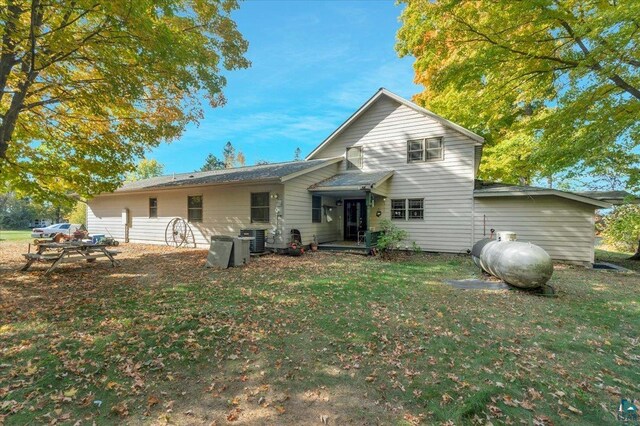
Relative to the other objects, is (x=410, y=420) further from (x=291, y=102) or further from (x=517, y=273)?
(x=291, y=102)

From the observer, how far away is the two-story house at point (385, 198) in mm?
11484

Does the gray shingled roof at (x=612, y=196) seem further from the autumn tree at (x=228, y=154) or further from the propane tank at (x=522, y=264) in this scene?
the autumn tree at (x=228, y=154)

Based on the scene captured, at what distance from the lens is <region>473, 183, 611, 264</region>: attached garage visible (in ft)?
35.3

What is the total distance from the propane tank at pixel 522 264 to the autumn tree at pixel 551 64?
4765mm

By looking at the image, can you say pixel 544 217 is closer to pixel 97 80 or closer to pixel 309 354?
pixel 309 354

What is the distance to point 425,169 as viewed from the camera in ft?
44.5

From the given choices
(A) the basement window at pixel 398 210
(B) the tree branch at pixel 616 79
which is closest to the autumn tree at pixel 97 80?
(A) the basement window at pixel 398 210

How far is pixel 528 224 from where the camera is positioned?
461 inches

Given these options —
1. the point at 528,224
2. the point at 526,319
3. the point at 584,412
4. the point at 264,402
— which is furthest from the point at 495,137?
the point at 264,402

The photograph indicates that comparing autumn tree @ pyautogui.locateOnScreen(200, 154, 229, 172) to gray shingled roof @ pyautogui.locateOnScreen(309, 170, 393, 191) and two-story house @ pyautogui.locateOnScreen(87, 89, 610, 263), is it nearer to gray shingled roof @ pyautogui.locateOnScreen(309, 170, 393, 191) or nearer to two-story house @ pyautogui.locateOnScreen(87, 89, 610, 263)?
two-story house @ pyautogui.locateOnScreen(87, 89, 610, 263)

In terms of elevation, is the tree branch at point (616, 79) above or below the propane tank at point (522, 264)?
above

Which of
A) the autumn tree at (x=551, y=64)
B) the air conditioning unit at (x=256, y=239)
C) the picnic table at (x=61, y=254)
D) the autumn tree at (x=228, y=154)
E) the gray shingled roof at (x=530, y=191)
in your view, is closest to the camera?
the picnic table at (x=61, y=254)

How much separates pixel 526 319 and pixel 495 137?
15.1m

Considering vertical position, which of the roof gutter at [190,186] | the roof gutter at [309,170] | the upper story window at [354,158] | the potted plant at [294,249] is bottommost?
the potted plant at [294,249]
